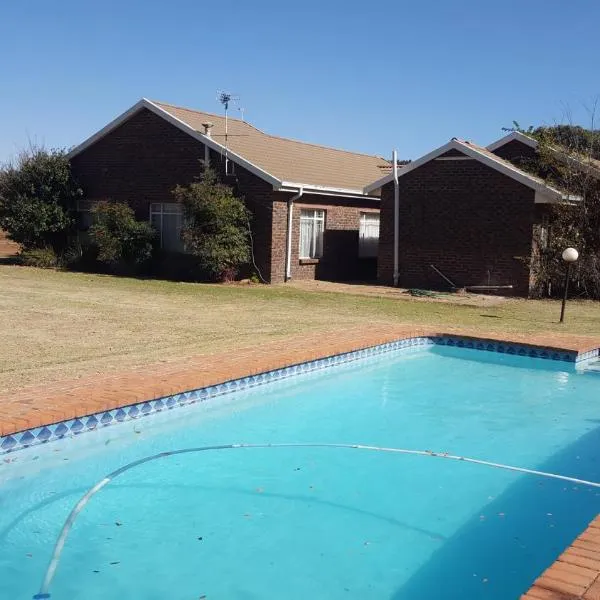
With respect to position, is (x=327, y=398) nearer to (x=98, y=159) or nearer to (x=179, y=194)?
(x=179, y=194)

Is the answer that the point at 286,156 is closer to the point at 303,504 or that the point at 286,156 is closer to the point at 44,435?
the point at 44,435

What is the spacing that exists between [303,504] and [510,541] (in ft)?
5.90

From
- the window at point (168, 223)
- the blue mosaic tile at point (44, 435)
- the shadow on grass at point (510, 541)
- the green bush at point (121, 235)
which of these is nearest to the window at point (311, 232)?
the window at point (168, 223)

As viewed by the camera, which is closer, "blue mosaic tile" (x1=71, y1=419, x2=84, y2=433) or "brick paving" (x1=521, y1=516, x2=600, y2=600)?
"brick paving" (x1=521, y1=516, x2=600, y2=600)

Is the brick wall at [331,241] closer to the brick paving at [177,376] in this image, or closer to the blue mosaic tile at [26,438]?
the brick paving at [177,376]

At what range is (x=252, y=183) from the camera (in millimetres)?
21828

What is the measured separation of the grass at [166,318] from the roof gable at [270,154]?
3730 millimetres

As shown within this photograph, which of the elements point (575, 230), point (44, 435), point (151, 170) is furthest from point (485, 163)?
point (44, 435)

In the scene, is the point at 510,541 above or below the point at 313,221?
below

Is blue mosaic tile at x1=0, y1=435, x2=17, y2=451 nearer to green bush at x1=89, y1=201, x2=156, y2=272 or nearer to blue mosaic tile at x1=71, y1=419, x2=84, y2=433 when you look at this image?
blue mosaic tile at x1=71, y1=419, x2=84, y2=433

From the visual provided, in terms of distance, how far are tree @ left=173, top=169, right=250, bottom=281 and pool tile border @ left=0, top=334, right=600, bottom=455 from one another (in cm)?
998

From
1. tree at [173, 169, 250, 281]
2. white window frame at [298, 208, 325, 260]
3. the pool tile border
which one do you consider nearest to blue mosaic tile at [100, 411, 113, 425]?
the pool tile border

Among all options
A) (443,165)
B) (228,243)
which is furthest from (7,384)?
(443,165)

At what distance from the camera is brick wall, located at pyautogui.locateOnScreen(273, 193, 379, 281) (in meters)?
22.0
